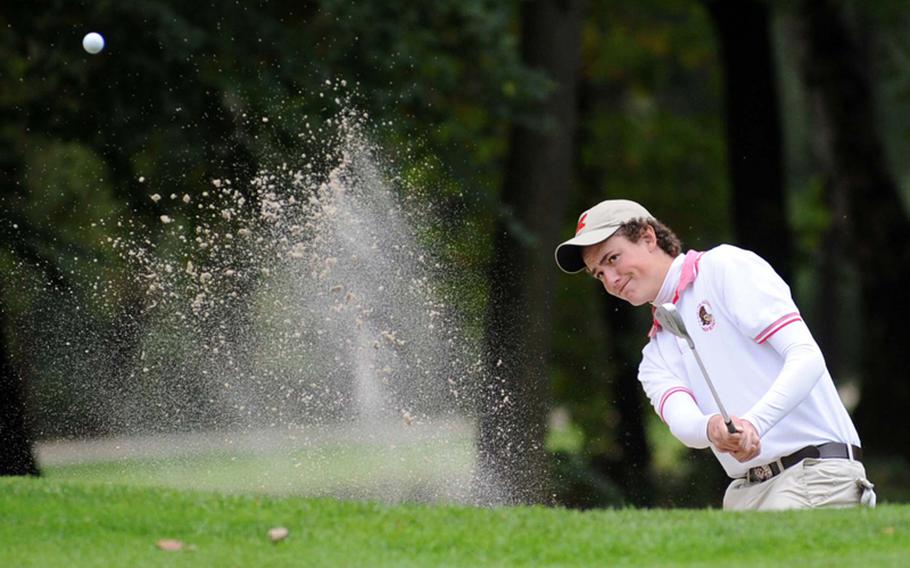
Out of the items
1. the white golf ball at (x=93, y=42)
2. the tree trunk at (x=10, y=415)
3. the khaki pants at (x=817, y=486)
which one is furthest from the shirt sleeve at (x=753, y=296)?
the white golf ball at (x=93, y=42)

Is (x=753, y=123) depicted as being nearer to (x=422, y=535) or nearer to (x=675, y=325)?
(x=675, y=325)

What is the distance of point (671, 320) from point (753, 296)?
29 centimetres

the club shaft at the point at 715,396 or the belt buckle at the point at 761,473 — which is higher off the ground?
the club shaft at the point at 715,396

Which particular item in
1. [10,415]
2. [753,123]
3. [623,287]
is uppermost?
[753,123]

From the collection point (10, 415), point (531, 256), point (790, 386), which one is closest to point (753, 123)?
point (531, 256)

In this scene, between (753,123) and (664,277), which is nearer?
(664,277)

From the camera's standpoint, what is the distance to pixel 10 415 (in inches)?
426

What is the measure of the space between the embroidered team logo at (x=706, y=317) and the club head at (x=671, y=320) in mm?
73

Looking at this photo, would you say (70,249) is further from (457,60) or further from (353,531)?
(353,531)

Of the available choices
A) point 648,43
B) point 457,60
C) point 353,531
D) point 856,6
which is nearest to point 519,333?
point 457,60

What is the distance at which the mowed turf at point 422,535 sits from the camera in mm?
4652

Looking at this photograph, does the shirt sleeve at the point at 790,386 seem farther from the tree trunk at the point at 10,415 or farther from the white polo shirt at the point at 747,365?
the tree trunk at the point at 10,415

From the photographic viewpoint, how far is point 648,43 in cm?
2148

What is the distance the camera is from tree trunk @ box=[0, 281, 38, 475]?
34.4ft
